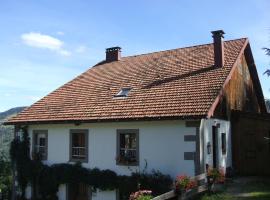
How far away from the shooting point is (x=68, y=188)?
19812 millimetres

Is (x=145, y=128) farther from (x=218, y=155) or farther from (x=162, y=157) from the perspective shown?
(x=218, y=155)

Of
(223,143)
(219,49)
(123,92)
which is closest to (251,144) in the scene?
(223,143)

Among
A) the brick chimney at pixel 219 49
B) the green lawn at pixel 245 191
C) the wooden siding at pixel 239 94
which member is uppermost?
the brick chimney at pixel 219 49

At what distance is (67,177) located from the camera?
1933 cm

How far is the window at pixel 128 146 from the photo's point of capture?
17672mm

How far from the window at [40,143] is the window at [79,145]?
6.25 feet

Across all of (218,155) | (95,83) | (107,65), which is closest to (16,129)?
(95,83)

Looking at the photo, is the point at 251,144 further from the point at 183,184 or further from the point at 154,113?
the point at 183,184

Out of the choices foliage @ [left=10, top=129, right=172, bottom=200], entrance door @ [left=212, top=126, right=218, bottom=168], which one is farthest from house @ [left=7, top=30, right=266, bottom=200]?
foliage @ [left=10, top=129, right=172, bottom=200]

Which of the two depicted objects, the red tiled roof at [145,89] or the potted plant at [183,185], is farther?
the red tiled roof at [145,89]

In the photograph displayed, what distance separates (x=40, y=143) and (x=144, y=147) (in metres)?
6.93

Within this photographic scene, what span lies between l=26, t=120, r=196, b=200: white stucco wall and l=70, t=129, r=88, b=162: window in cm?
23

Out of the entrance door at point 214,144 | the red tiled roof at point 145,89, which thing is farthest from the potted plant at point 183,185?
the entrance door at point 214,144

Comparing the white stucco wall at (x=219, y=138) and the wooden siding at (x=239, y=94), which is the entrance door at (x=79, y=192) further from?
the wooden siding at (x=239, y=94)
